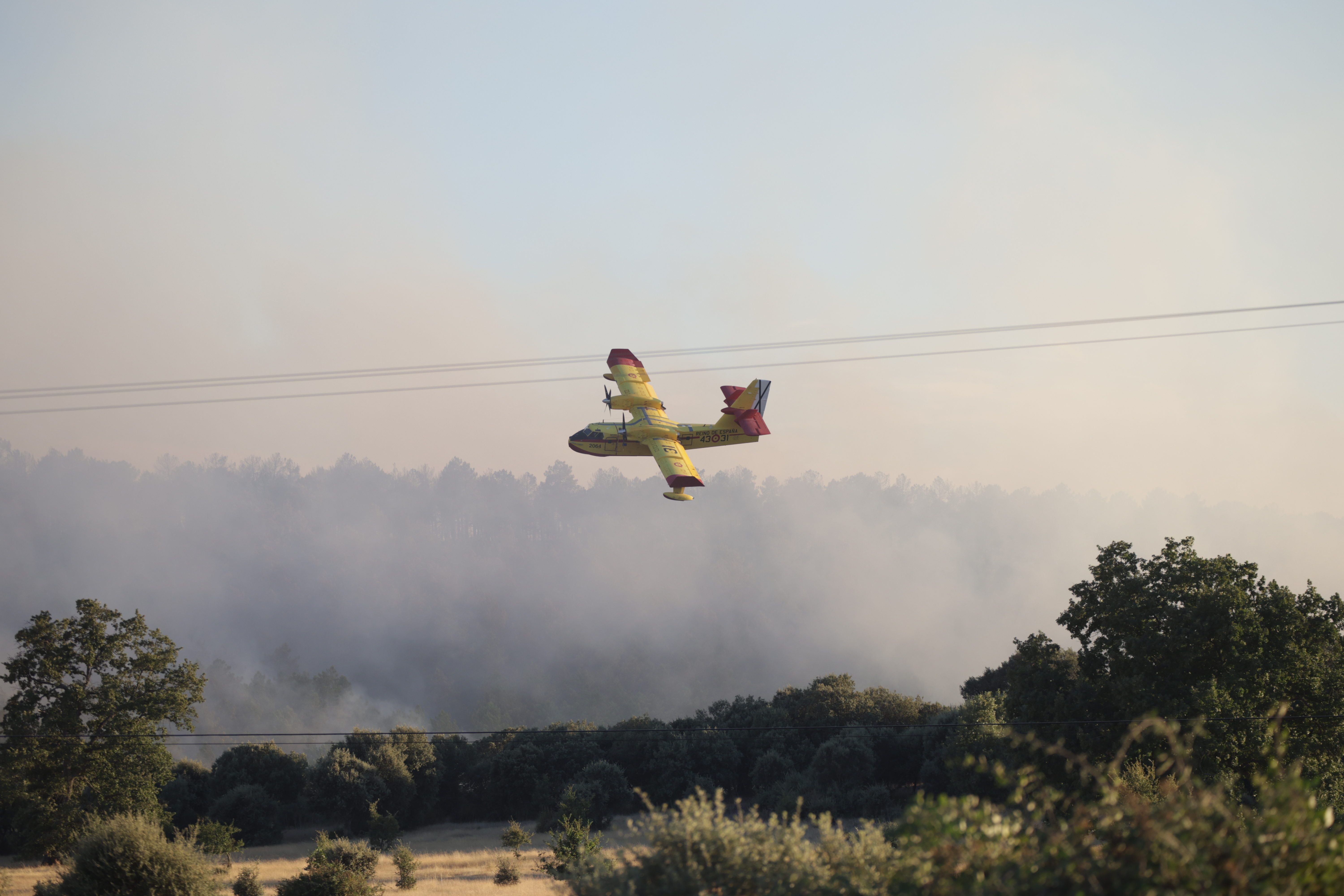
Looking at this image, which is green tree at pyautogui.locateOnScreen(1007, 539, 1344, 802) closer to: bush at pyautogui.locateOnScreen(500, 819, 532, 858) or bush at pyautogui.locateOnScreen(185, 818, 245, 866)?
bush at pyautogui.locateOnScreen(500, 819, 532, 858)

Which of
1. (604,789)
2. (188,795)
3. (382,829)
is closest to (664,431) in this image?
(604,789)

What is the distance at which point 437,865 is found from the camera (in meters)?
44.8

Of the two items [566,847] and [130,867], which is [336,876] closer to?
[130,867]

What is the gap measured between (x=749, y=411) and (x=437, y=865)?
29463mm

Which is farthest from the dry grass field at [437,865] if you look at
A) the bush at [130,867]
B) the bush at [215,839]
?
the bush at [130,867]

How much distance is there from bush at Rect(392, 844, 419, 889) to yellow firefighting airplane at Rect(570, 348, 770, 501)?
20473 millimetres

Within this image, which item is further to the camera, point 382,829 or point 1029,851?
point 382,829

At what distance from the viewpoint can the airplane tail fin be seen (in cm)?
4216

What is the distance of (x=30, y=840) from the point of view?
45781mm

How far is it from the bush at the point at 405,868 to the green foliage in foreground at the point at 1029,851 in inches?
1130

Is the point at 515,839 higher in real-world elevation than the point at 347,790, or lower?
lower

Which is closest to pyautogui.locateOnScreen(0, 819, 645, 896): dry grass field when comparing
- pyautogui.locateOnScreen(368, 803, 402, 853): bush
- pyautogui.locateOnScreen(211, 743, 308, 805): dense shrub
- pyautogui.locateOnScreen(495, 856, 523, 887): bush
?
pyautogui.locateOnScreen(495, 856, 523, 887): bush

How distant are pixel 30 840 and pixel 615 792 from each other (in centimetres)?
3485

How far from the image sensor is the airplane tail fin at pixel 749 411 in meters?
42.2
